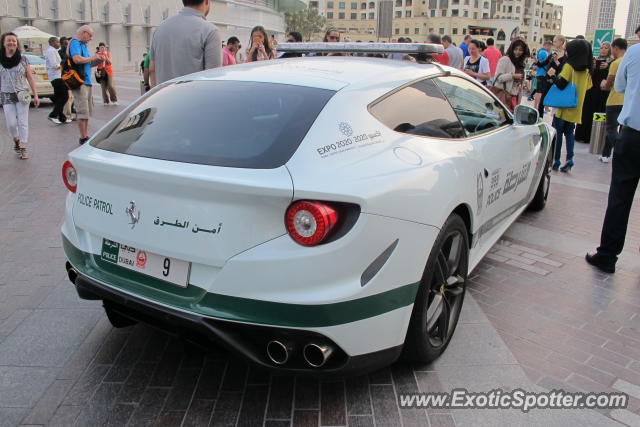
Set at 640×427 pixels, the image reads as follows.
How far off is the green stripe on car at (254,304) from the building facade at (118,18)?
3328cm

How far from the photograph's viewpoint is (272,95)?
2822 mm

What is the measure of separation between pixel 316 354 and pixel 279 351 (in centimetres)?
15

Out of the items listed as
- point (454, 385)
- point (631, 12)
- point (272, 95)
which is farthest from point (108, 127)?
point (631, 12)

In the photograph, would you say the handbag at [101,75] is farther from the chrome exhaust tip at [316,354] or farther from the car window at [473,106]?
the chrome exhaust tip at [316,354]

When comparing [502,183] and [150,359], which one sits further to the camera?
[502,183]

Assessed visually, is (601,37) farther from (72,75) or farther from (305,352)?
(305,352)

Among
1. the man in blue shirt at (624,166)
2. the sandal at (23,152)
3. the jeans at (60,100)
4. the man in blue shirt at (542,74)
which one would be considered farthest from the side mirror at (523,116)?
the jeans at (60,100)

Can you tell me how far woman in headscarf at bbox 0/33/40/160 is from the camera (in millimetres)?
8094

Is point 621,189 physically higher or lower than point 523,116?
lower

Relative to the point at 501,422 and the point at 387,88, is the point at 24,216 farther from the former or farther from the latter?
the point at 501,422

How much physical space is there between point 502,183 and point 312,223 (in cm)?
221

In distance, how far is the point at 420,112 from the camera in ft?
10.4

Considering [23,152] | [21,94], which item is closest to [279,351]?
[23,152]

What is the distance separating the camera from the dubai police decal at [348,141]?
7.95 feet
